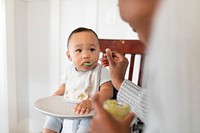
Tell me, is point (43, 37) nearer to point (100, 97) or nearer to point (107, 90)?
point (107, 90)

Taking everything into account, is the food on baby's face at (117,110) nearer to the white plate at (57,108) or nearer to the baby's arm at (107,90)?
the white plate at (57,108)

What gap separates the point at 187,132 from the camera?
0.26 m

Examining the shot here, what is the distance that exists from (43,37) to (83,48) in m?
0.72

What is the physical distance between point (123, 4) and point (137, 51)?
1.76 feet

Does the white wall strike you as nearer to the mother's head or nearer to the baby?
the baby

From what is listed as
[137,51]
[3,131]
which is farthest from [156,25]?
[3,131]

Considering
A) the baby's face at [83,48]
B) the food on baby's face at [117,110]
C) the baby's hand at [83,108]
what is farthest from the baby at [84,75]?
the food on baby's face at [117,110]

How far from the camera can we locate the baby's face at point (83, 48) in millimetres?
770

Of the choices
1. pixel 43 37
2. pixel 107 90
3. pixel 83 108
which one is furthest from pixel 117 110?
pixel 43 37

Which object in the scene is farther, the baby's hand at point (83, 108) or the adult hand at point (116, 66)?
the adult hand at point (116, 66)

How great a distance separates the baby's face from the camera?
0.77 metres

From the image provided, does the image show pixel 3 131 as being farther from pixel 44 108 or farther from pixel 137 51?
pixel 137 51

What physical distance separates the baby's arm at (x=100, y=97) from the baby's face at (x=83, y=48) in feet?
0.35

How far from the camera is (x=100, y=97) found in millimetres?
592
